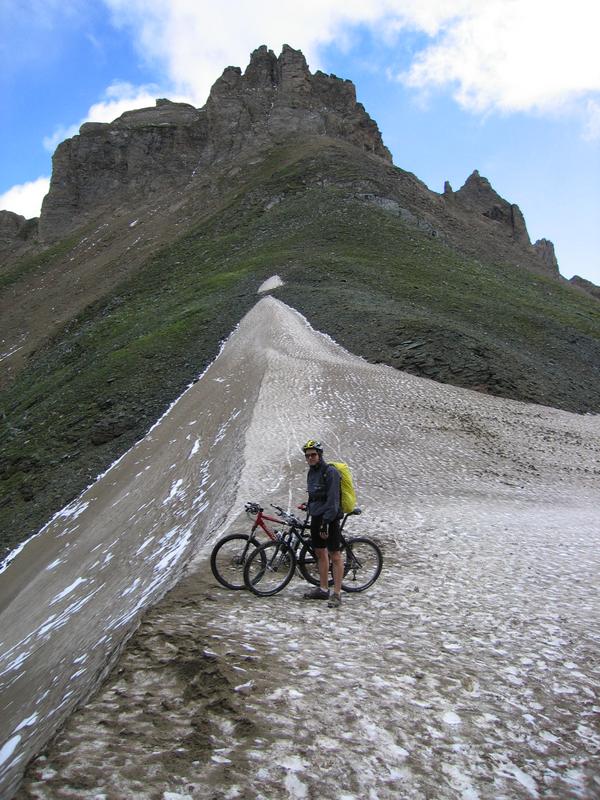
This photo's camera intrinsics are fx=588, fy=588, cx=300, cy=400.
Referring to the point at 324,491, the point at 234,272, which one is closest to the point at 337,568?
the point at 324,491

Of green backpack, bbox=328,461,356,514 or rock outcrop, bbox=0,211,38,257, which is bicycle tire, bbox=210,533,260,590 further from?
rock outcrop, bbox=0,211,38,257

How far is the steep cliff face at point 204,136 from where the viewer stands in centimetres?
11662

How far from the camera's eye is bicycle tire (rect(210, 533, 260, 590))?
9.59 meters

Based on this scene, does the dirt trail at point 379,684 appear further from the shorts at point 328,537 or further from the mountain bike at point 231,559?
the shorts at point 328,537

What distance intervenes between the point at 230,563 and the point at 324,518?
1.79 meters

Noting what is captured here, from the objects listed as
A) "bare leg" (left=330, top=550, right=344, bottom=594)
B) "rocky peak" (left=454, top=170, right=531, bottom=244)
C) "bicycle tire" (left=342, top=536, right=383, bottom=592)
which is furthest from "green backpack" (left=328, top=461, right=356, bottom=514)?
"rocky peak" (left=454, top=170, right=531, bottom=244)

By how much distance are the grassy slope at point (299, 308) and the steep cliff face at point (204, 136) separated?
31736mm

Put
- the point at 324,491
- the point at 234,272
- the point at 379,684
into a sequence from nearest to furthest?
the point at 379,684, the point at 324,491, the point at 234,272

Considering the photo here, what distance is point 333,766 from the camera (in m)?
5.17

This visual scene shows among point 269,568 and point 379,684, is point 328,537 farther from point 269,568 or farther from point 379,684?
point 379,684

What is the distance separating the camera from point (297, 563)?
10.1 m

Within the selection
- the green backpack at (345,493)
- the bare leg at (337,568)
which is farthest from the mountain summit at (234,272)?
the green backpack at (345,493)

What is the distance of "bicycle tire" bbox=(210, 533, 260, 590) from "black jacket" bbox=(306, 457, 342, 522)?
4.03 feet

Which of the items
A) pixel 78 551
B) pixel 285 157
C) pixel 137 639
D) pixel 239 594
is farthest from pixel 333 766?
pixel 285 157
